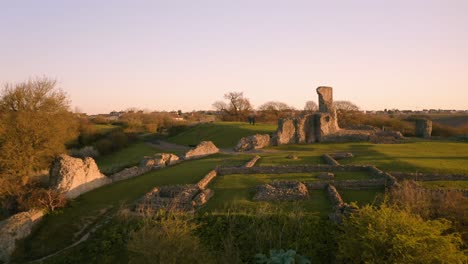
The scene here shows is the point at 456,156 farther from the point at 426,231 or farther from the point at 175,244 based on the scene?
the point at 175,244

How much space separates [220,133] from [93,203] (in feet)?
118

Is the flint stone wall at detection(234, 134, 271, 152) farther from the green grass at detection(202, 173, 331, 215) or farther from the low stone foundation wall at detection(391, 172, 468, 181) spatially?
the low stone foundation wall at detection(391, 172, 468, 181)

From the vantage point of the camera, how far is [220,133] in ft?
188

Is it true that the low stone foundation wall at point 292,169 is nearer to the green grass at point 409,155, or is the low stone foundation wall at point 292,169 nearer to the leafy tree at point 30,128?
the green grass at point 409,155

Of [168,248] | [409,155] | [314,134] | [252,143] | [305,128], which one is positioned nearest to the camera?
[168,248]

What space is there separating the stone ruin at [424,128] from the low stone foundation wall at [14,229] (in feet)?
141

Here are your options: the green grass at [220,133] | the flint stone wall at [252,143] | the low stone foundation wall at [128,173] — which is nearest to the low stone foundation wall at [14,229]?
the low stone foundation wall at [128,173]

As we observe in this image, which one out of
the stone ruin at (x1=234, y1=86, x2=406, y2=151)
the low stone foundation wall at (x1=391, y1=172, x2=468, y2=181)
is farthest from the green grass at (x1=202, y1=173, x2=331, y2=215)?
the stone ruin at (x1=234, y1=86, x2=406, y2=151)

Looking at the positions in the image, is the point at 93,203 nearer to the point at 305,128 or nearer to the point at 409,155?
the point at 409,155

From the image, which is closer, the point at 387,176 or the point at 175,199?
the point at 175,199

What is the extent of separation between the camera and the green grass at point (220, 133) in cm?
5256

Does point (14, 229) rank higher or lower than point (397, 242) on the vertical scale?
lower

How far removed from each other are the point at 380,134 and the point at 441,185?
24471 mm

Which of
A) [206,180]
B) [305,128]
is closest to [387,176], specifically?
[206,180]
